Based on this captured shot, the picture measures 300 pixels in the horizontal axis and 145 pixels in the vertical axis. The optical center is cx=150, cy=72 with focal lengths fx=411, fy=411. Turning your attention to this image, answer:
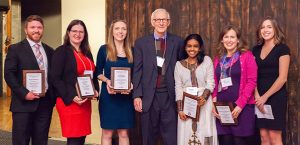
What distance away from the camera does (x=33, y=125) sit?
3922mm

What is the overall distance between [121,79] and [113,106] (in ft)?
0.98

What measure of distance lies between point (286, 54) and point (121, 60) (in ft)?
5.17

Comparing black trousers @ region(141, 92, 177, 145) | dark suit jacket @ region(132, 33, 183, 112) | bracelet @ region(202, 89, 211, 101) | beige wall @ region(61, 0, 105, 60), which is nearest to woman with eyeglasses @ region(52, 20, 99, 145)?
dark suit jacket @ region(132, 33, 183, 112)

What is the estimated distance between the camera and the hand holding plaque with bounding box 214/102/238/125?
12.7 ft

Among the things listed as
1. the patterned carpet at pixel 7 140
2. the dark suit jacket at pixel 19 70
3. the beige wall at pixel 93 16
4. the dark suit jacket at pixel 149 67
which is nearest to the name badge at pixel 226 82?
the dark suit jacket at pixel 149 67

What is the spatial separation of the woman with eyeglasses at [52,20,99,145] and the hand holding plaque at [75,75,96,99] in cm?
4

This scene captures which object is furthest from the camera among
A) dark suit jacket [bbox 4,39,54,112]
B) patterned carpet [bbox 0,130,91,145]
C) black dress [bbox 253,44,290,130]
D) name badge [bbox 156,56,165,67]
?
patterned carpet [bbox 0,130,91,145]

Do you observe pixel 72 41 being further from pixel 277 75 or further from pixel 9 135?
pixel 9 135

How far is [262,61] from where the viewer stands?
153 inches

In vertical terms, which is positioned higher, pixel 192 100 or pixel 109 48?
pixel 109 48

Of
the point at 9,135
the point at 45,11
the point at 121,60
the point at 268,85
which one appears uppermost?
the point at 45,11

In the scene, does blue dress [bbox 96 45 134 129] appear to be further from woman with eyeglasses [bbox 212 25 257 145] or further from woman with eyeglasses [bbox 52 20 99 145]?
woman with eyeglasses [bbox 212 25 257 145]

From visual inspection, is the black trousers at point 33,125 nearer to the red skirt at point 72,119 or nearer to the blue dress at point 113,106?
the red skirt at point 72,119

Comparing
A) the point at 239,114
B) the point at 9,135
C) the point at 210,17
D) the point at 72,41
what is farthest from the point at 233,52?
A: the point at 9,135
